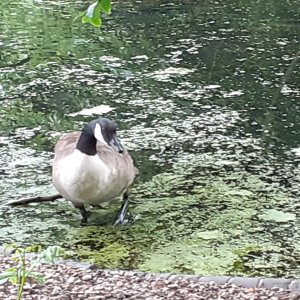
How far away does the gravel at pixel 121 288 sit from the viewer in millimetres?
2988

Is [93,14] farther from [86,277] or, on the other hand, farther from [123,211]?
[123,211]

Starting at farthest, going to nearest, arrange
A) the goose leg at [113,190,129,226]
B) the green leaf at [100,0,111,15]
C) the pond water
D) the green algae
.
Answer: the goose leg at [113,190,129,226]
the pond water
the green algae
the green leaf at [100,0,111,15]

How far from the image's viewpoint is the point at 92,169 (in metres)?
4.04

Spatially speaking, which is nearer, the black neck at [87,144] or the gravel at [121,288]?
the gravel at [121,288]

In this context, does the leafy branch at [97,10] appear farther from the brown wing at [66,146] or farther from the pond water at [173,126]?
the brown wing at [66,146]

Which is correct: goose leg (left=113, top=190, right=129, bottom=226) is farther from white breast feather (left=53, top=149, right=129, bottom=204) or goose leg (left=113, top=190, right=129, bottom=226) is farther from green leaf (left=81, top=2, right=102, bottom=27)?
green leaf (left=81, top=2, right=102, bottom=27)

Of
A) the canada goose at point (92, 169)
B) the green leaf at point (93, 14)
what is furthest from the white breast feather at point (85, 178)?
the green leaf at point (93, 14)

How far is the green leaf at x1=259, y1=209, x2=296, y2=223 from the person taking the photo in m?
4.17

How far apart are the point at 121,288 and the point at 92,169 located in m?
1.06

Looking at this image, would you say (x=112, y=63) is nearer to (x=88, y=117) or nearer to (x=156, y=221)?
(x=88, y=117)

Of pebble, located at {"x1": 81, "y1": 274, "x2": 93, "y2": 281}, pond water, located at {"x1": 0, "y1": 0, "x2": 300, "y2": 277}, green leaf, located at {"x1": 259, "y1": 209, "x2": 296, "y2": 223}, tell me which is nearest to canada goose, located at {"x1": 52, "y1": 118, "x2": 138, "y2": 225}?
pond water, located at {"x1": 0, "y1": 0, "x2": 300, "y2": 277}

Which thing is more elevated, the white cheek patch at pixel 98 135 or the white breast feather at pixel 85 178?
the white cheek patch at pixel 98 135

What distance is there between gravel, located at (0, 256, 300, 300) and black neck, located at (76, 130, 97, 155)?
90 cm

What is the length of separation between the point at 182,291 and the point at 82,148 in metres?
1.23
